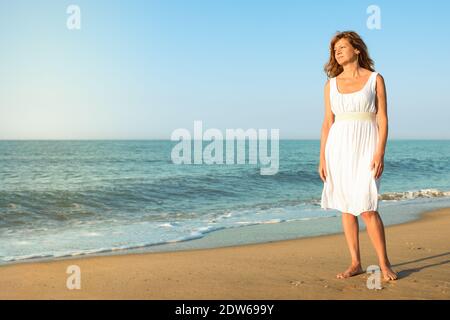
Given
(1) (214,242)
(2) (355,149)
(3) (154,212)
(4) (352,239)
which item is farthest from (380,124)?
(3) (154,212)

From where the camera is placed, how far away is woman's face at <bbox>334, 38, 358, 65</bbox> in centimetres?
451

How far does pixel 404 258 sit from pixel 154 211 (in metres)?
7.74

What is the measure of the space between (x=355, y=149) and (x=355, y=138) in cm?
10

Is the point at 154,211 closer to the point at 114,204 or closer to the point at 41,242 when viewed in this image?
the point at 114,204

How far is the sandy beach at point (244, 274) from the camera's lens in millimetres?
4293

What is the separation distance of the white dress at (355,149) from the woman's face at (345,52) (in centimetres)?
25

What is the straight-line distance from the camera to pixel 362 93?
439cm

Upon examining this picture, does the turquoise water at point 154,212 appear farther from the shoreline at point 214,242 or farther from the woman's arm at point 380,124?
the woman's arm at point 380,124

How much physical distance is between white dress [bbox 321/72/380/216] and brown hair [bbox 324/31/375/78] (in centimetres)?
18

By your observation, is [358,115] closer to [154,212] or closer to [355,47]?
[355,47]

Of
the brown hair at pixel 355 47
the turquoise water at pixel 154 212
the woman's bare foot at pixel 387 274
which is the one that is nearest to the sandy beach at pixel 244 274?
the woman's bare foot at pixel 387 274

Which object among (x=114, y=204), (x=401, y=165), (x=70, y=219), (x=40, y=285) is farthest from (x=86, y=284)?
(x=401, y=165)

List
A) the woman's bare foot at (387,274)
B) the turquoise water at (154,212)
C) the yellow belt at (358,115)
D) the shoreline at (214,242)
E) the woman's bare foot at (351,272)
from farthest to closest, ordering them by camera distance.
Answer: the turquoise water at (154,212) < the shoreline at (214,242) < the woman's bare foot at (351,272) < the woman's bare foot at (387,274) < the yellow belt at (358,115)

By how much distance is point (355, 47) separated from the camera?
451 centimetres
